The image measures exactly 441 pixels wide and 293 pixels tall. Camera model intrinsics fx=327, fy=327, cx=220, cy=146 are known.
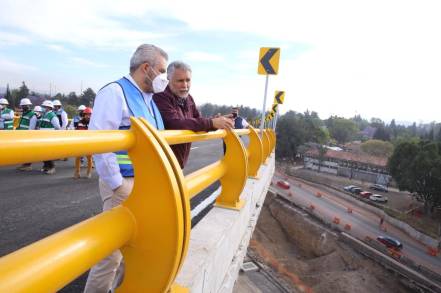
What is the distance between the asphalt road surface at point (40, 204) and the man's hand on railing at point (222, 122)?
1982 mm

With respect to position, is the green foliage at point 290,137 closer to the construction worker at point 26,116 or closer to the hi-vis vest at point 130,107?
the construction worker at point 26,116

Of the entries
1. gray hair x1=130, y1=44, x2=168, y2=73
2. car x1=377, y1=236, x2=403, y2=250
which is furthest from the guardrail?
car x1=377, y1=236, x2=403, y2=250

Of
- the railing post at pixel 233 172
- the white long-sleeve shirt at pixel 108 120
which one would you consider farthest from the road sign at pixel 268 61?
the white long-sleeve shirt at pixel 108 120

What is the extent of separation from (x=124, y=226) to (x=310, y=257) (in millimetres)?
31166

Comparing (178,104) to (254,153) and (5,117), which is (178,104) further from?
(5,117)

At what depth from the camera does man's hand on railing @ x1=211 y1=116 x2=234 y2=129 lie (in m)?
3.23

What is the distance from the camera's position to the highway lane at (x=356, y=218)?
28.4 m

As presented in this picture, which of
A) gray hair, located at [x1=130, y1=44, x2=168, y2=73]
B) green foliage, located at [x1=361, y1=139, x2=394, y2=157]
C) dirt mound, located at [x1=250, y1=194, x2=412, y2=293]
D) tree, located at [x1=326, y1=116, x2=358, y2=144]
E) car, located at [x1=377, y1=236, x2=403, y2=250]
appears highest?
gray hair, located at [x1=130, y1=44, x2=168, y2=73]

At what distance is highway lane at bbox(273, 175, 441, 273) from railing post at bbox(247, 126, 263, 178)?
26958 millimetres

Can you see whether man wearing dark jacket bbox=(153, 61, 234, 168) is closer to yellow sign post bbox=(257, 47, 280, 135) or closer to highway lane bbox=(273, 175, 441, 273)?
yellow sign post bbox=(257, 47, 280, 135)

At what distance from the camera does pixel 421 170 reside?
3788 centimetres

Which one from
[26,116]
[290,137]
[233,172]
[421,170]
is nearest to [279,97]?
[26,116]

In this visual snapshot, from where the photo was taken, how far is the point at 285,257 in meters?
26.7

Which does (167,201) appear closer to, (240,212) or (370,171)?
(240,212)
